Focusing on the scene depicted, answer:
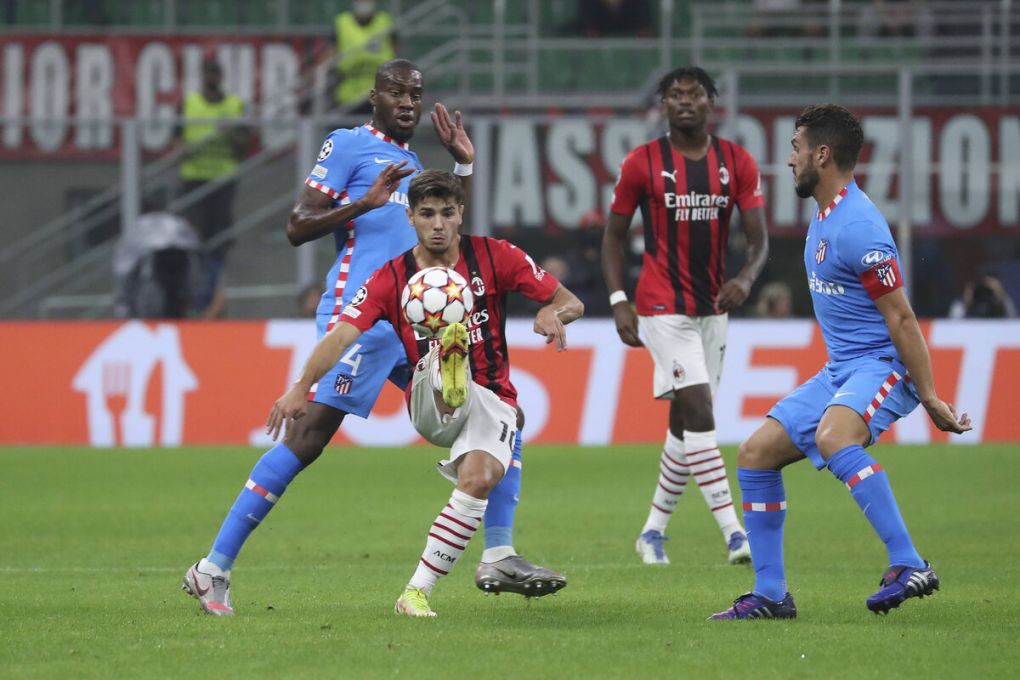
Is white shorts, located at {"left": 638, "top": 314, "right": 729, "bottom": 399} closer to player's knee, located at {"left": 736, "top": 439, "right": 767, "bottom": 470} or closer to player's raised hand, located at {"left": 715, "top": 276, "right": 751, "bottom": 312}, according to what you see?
player's raised hand, located at {"left": 715, "top": 276, "right": 751, "bottom": 312}

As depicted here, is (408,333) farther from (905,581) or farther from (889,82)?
(889,82)

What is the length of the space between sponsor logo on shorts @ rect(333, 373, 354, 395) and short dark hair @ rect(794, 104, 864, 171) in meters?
2.12

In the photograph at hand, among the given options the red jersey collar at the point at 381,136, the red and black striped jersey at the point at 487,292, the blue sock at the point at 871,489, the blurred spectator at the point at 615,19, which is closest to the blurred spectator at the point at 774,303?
the blurred spectator at the point at 615,19

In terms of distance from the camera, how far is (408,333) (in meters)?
6.77

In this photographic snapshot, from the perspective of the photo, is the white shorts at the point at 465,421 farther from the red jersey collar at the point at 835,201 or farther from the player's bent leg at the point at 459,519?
the red jersey collar at the point at 835,201

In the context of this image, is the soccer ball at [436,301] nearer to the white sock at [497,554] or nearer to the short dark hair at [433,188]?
the short dark hair at [433,188]

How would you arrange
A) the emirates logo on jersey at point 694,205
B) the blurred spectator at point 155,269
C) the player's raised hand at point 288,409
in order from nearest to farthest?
the player's raised hand at point 288,409 → the emirates logo on jersey at point 694,205 → the blurred spectator at point 155,269

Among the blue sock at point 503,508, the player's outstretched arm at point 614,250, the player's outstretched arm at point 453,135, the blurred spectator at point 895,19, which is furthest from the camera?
the blurred spectator at point 895,19

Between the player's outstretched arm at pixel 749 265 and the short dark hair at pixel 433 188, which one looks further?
the player's outstretched arm at pixel 749 265

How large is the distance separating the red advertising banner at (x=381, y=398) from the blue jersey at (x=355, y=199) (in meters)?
8.10

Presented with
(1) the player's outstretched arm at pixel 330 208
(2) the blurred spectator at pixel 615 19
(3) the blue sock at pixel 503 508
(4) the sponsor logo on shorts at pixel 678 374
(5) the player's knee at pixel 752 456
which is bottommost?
(3) the blue sock at pixel 503 508

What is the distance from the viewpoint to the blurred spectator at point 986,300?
1669 centimetres

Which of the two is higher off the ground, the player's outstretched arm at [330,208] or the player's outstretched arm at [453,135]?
the player's outstretched arm at [453,135]

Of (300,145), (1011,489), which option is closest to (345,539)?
(1011,489)
